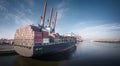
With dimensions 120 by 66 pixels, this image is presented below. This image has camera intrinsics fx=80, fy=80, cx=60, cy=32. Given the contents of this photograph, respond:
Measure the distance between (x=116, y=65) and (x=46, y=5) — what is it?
1482 inches

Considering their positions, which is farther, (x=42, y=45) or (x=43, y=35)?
(x=43, y=35)

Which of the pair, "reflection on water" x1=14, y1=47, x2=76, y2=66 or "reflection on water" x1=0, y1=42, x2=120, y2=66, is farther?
"reflection on water" x1=0, y1=42, x2=120, y2=66

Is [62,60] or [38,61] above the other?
[38,61]

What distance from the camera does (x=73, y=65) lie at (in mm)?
15828

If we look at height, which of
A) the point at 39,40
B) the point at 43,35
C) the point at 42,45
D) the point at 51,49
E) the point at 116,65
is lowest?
the point at 116,65

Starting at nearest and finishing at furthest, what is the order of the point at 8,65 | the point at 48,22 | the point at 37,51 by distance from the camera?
the point at 8,65 → the point at 37,51 → the point at 48,22

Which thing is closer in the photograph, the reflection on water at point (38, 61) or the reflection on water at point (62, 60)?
the reflection on water at point (38, 61)

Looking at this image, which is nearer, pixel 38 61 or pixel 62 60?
pixel 38 61

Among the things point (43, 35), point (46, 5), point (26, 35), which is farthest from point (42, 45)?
point (46, 5)

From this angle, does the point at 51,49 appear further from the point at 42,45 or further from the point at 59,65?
the point at 59,65

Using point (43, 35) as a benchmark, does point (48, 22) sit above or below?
above

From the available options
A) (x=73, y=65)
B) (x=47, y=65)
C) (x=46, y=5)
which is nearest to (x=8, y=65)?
(x=47, y=65)

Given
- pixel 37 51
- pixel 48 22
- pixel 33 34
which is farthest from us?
pixel 48 22

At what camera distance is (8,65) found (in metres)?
15.1
